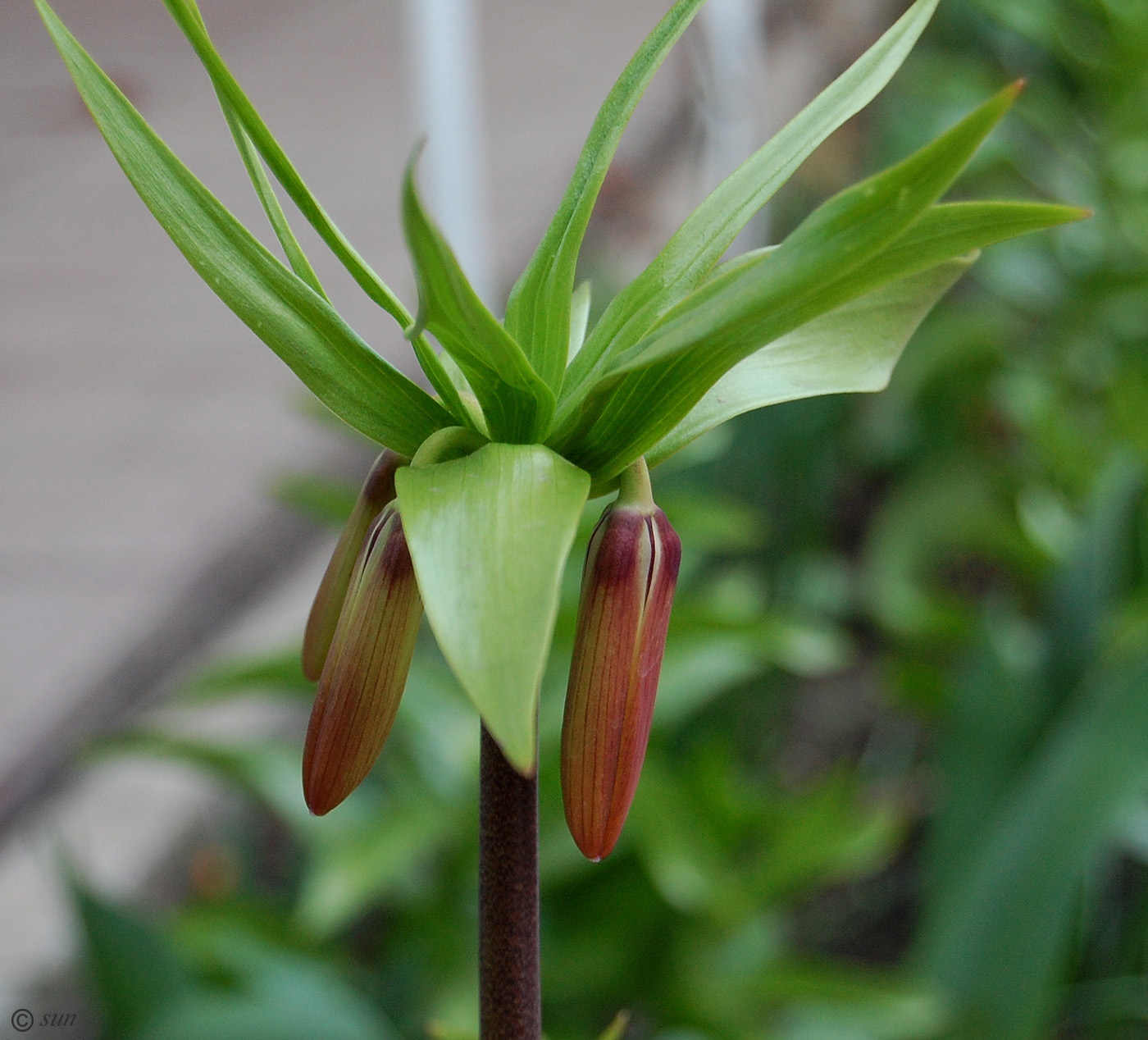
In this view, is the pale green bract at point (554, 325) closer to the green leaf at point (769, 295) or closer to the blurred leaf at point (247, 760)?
the green leaf at point (769, 295)

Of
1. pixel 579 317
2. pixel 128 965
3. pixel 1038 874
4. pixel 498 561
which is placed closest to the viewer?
pixel 498 561

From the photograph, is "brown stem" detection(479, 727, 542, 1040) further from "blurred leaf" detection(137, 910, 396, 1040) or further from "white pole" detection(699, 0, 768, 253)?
"white pole" detection(699, 0, 768, 253)

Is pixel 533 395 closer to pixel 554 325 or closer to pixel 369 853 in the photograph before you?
pixel 554 325

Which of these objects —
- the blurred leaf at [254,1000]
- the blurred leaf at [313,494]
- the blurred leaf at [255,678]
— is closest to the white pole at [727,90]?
the blurred leaf at [313,494]

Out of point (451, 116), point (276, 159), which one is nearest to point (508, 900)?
point (276, 159)

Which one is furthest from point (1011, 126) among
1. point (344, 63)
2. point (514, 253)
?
point (344, 63)

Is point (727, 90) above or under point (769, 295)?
above
